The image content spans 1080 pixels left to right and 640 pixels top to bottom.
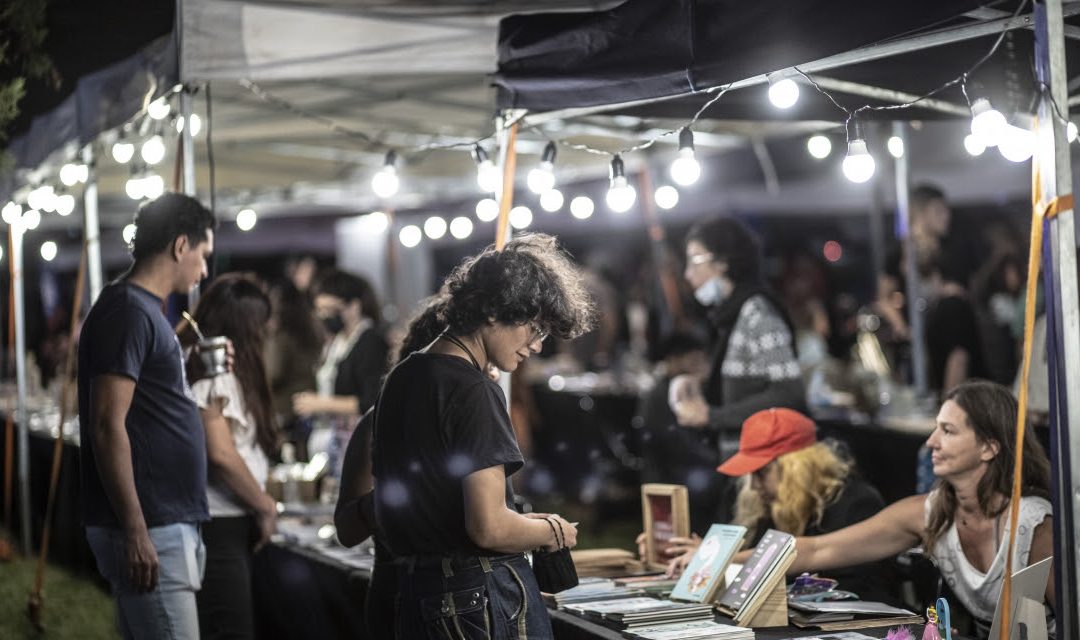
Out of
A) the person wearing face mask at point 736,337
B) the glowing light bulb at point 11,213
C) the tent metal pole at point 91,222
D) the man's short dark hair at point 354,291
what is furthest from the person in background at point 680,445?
the glowing light bulb at point 11,213

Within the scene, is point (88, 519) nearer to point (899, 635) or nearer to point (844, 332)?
point (899, 635)

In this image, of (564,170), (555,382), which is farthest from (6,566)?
(564,170)

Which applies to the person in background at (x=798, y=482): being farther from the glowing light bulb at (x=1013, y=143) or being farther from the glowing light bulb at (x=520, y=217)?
the glowing light bulb at (x=520, y=217)

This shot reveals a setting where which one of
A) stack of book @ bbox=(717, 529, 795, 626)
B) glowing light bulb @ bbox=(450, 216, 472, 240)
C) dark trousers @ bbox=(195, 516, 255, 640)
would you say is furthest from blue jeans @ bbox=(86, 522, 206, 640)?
glowing light bulb @ bbox=(450, 216, 472, 240)

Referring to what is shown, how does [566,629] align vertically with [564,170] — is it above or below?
below

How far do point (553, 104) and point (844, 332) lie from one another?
788cm

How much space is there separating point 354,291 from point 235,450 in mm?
2322

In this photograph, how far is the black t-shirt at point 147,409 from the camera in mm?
3318

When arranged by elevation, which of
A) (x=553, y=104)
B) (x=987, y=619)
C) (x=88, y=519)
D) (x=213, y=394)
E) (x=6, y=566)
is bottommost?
(x=6, y=566)

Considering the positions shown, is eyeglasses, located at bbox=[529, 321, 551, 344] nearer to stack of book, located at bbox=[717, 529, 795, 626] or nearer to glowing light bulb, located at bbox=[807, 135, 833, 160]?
stack of book, located at bbox=[717, 529, 795, 626]

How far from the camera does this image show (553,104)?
3764mm

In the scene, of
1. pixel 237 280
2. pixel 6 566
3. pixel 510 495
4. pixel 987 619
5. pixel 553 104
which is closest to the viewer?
pixel 510 495

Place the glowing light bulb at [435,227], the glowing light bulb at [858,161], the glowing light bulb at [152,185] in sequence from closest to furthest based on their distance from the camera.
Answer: the glowing light bulb at [858,161], the glowing light bulb at [152,185], the glowing light bulb at [435,227]

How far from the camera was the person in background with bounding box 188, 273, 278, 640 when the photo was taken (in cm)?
383
